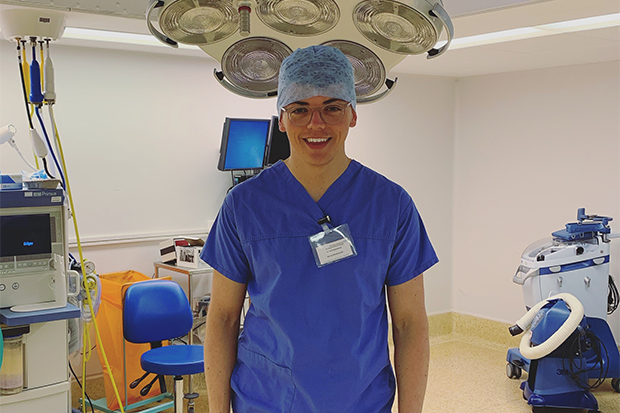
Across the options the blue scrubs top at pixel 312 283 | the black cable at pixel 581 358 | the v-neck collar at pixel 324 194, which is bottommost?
the black cable at pixel 581 358

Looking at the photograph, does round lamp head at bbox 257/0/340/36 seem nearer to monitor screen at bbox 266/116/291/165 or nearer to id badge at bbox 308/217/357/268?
id badge at bbox 308/217/357/268

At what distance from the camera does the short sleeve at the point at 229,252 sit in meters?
1.52

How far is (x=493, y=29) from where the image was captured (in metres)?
3.43

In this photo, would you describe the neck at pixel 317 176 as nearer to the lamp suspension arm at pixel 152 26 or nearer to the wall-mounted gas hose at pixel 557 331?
the lamp suspension arm at pixel 152 26

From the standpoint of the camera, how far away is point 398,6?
1.34 metres

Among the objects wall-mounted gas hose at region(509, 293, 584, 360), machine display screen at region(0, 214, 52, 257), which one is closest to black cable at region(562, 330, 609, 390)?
wall-mounted gas hose at region(509, 293, 584, 360)

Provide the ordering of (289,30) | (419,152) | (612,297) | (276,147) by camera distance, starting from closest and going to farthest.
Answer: (289,30)
(612,297)
(276,147)
(419,152)

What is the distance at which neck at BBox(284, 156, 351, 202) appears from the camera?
1532 mm

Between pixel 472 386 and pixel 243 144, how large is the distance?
2256 millimetres

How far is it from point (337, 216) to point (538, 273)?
9.46 feet

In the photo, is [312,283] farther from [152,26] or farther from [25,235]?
[25,235]

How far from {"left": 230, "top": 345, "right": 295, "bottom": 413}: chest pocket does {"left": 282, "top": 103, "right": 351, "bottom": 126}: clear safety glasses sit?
1.82 feet

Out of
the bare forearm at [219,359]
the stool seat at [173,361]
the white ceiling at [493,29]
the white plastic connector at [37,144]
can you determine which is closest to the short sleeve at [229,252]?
the bare forearm at [219,359]

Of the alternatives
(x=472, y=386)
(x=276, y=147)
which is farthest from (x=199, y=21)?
(x=472, y=386)
